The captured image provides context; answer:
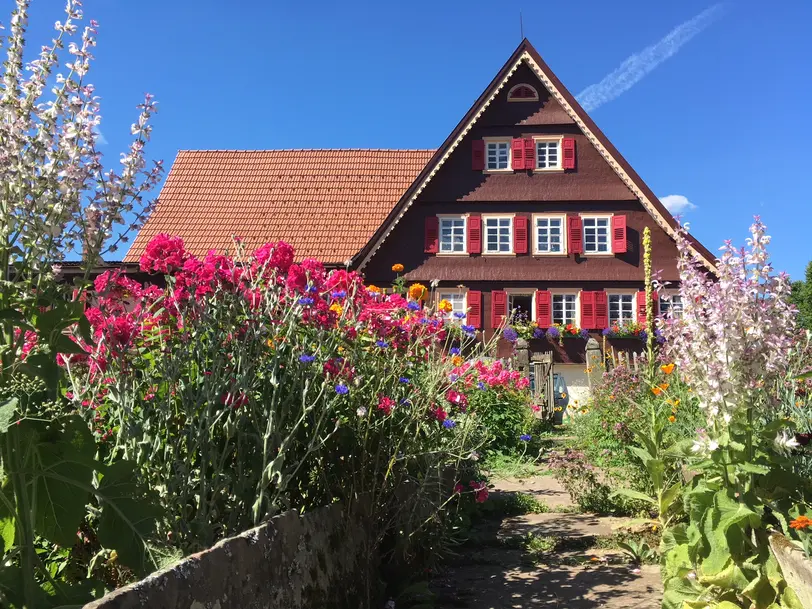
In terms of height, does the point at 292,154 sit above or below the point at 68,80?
above

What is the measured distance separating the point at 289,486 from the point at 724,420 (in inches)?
77.1

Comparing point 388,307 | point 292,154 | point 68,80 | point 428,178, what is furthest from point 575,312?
point 68,80

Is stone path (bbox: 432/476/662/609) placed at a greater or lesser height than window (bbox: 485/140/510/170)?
lesser

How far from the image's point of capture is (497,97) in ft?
66.0

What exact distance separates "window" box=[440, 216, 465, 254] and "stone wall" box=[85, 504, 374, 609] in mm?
17116

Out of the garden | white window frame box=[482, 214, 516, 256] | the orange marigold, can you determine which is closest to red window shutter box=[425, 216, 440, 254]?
white window frame box=[482, 214, 516, 256]

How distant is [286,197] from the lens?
22.1 m

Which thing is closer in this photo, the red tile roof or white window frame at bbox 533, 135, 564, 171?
white window frame at bbox 533, 135, 564, 171

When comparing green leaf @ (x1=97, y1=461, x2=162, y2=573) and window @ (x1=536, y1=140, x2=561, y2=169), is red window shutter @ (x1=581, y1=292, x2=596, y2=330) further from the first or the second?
green leaf @ (x1=97, y1=461, x2=162, y2=573)

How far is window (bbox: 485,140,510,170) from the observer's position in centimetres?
2030

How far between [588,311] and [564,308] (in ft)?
2.31

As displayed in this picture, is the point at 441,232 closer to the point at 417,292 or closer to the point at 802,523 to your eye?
the point at 417,292

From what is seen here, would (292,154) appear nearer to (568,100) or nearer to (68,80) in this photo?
(568,100)

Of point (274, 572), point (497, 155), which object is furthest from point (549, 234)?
point (274, 572)
